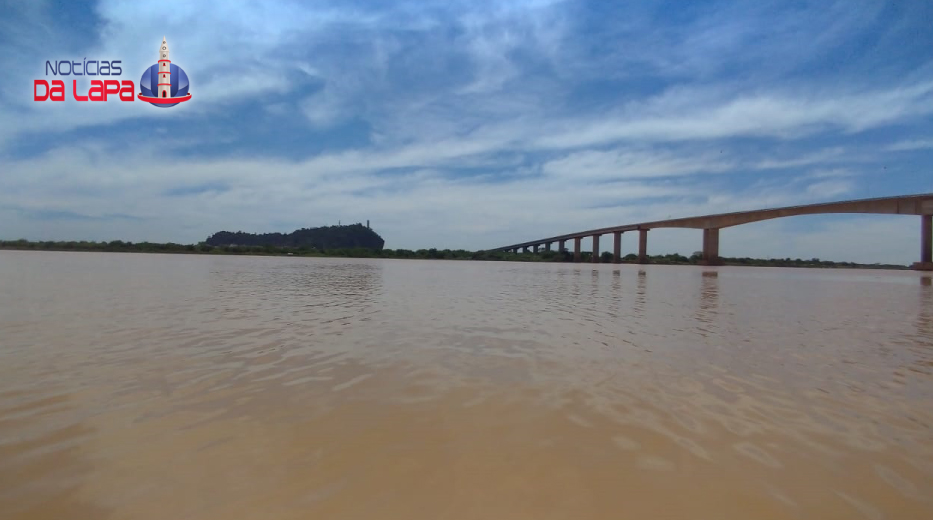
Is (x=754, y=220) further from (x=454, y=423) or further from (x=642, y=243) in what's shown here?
(x=454, y=423)

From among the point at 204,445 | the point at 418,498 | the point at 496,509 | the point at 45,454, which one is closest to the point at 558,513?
the point at 496,509

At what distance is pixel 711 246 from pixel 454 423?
183 ft

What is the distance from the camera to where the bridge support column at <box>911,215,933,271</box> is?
118 ft

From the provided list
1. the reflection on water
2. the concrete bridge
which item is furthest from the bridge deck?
the reflection on water

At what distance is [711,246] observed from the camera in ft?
169

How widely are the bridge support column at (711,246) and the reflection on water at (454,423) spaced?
48.5 metres

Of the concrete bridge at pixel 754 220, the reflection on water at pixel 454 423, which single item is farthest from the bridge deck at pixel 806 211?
the reflection on water at pixel 454 423

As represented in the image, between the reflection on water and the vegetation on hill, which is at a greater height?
the vegetation on hill

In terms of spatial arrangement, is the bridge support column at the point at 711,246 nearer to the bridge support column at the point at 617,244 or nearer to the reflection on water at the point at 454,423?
the bridge support column at the point at 617,244

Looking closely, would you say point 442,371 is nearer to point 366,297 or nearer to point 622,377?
point 622,377

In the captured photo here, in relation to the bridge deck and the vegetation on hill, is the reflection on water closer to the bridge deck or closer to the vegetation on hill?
the bridge deck

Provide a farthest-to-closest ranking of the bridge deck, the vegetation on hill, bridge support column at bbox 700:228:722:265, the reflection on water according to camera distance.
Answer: the vegetation on hill → bridge support column at bbox 700:228:722:265 → the bridge deck → the reflection on water

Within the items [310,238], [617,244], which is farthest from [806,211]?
[310,238]

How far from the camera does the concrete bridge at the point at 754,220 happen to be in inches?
1428
